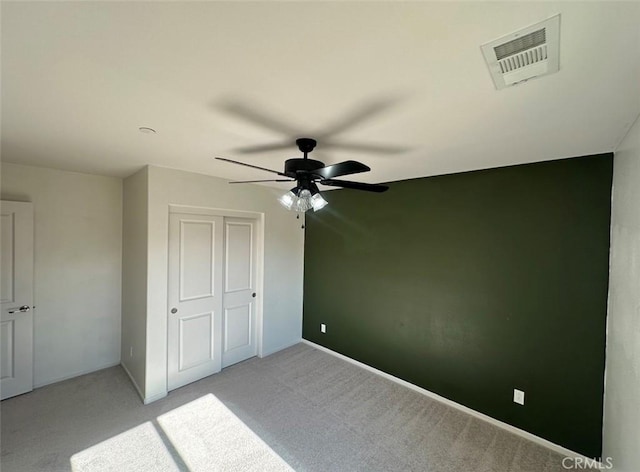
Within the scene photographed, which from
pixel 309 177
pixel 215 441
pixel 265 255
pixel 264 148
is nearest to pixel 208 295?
pixel 265 255

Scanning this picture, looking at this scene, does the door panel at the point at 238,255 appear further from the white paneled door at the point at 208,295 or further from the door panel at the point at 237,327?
the door panel at the point at 237,327

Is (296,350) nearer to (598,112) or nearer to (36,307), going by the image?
(36,307)

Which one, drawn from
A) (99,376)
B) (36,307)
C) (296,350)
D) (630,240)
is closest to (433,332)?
(630,240)

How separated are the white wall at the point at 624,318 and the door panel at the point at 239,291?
144 inches

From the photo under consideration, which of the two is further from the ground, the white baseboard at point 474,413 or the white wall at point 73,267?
the white wall at point 73,267

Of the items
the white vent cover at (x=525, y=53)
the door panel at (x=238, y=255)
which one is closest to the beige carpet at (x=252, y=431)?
the door panel at (x=238, y=255)

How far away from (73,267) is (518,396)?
5.01m

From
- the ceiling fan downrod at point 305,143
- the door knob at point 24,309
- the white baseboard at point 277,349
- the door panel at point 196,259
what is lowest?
the white baseboard at point 277,349

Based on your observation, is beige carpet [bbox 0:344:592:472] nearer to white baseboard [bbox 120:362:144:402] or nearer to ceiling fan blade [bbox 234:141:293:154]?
white baseboard [bbox 120:362:144:402]

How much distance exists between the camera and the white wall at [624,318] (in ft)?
4.91

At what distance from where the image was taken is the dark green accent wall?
7.17 ft

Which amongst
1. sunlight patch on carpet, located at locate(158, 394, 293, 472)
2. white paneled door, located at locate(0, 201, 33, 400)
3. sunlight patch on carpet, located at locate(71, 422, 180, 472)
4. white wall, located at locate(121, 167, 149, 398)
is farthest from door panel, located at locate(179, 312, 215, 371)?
white paneled door, located at locate(0, 201, 33, 400)

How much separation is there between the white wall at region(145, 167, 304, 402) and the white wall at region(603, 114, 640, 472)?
11.4ft

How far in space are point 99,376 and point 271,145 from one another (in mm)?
3537
